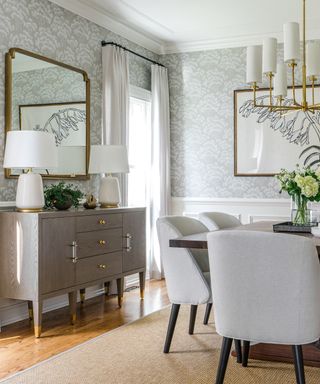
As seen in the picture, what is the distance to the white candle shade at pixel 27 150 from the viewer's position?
3881 mm

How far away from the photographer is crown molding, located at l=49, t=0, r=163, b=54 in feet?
16.3

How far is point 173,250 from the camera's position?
3373mm

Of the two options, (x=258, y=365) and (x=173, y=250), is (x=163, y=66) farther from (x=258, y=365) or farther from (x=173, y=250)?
(x=258, y=365)

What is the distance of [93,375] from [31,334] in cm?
104

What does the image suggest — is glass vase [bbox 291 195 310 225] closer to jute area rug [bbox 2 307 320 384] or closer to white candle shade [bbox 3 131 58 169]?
jute area rug [bbox 2 307 320 384]

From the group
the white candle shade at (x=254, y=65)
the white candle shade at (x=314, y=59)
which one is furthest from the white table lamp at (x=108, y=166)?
the white candle shade at (x=314, y=59)

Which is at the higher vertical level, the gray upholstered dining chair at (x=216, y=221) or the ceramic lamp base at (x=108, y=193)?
the ceramic lamp base at (x=108, y=193)

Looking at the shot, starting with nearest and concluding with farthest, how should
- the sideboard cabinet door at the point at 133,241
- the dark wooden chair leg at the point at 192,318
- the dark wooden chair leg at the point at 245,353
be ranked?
the dark wooden chair leg at the point at 245,353
the dark wooden chair leg at the point at 192,318
the sideboard cabinet door at the point at 133,241

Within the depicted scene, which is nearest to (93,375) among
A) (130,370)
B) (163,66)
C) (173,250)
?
(130,370)

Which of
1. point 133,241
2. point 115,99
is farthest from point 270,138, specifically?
point 133,241

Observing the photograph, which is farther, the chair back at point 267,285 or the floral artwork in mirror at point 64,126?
the floral artwork in mirror at point 64,126

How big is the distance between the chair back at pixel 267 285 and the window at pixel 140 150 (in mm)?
3646

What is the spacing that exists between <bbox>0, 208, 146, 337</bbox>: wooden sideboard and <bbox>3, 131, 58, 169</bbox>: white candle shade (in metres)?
0.34

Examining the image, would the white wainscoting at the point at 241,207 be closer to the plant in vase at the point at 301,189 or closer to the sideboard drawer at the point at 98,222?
the sideboard drawer at the point at 98,222
